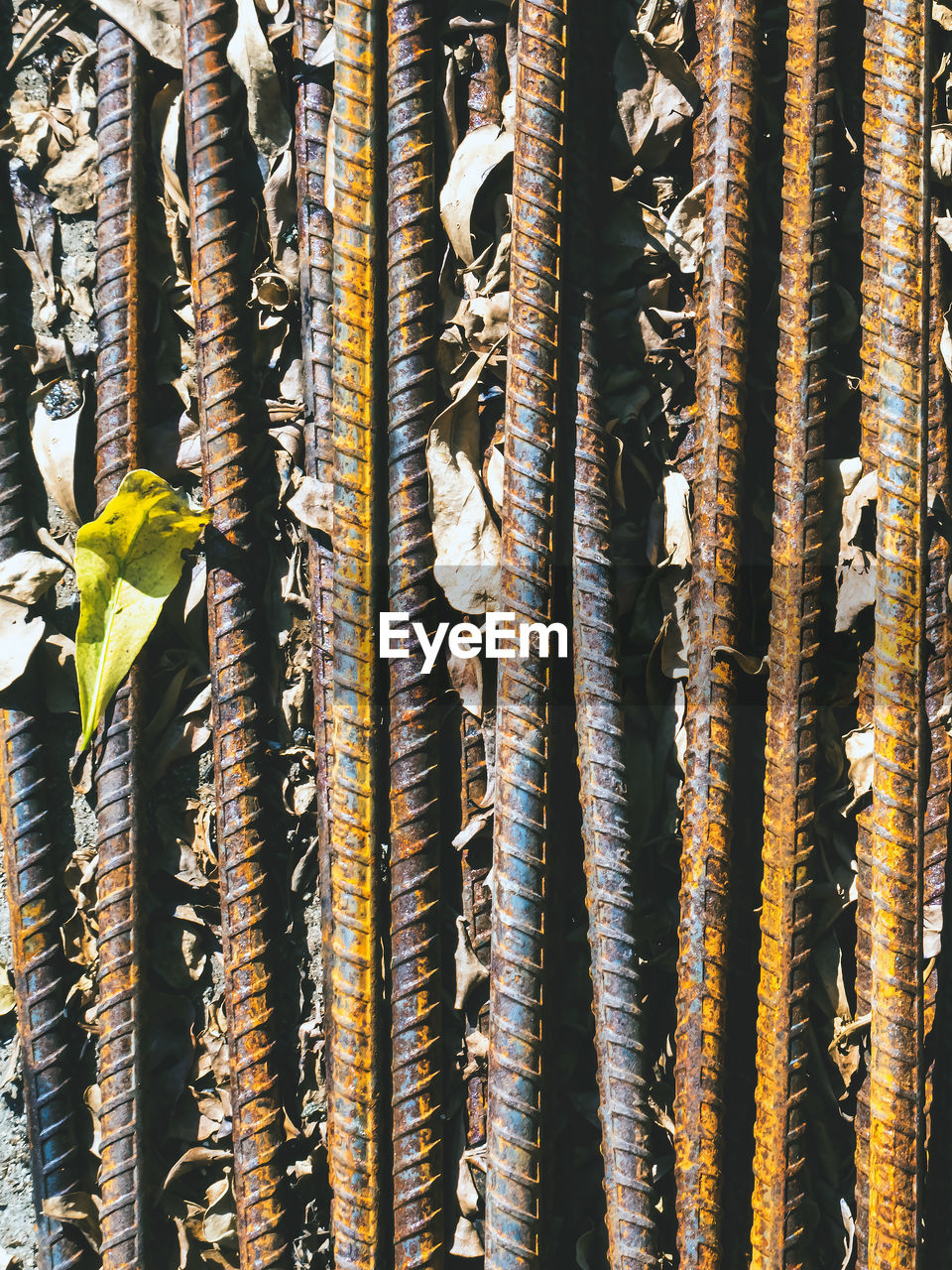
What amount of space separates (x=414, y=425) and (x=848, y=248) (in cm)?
47

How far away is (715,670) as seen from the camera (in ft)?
3.58

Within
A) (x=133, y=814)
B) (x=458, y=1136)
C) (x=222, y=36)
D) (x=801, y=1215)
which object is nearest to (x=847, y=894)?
(x=801, y=1215)

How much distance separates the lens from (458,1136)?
1.15m

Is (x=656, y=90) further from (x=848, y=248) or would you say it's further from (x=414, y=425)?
(x=414, y=425)

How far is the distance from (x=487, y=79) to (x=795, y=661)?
2.22ft

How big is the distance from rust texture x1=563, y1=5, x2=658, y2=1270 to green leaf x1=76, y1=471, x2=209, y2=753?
16.0 inches

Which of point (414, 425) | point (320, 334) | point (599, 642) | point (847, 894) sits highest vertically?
point (320, 334)

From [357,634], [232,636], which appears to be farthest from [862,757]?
[232,636]

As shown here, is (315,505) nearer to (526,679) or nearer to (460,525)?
(460,525)

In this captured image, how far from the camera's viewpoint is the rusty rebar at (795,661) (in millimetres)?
1083

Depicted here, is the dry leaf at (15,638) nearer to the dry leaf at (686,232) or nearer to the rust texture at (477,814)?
the rust texture at (477,814)

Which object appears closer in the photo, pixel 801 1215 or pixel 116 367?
pixel 801 1215

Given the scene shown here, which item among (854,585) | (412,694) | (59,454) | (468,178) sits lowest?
(412,694)

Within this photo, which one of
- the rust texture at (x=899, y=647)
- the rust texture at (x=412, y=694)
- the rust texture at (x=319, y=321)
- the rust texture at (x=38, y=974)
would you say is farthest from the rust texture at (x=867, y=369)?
the rust texture at (x=38, y=974)
